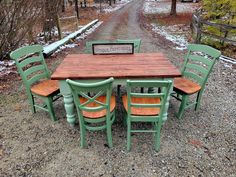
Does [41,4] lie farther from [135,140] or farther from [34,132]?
[135,140]

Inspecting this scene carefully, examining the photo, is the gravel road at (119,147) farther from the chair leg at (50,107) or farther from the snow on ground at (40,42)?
the snow on ground at (40,42)

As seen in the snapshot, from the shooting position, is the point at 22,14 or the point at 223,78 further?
the point at 22,14

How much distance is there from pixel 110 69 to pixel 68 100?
2.39 ft

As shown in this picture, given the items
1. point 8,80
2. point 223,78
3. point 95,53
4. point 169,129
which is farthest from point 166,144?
point 8,80

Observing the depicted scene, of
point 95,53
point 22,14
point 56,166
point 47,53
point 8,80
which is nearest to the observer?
point 56,166

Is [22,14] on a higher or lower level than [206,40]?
higher

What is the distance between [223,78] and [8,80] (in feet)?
16.7

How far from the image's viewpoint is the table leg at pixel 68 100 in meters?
2.71

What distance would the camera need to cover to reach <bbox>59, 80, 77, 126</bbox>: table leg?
8.90 ft

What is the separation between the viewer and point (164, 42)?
26.5 feet

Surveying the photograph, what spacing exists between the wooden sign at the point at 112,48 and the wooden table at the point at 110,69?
0.08 metres

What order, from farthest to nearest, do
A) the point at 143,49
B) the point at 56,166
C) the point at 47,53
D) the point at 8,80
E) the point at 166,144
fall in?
the point at 143,49, the point at 47,53, the point at 8,80, the point at 166,144, the point at 56,166

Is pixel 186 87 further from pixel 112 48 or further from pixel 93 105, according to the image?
pixel 93 105

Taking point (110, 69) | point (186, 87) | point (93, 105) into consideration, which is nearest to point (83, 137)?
point (93, 105)
